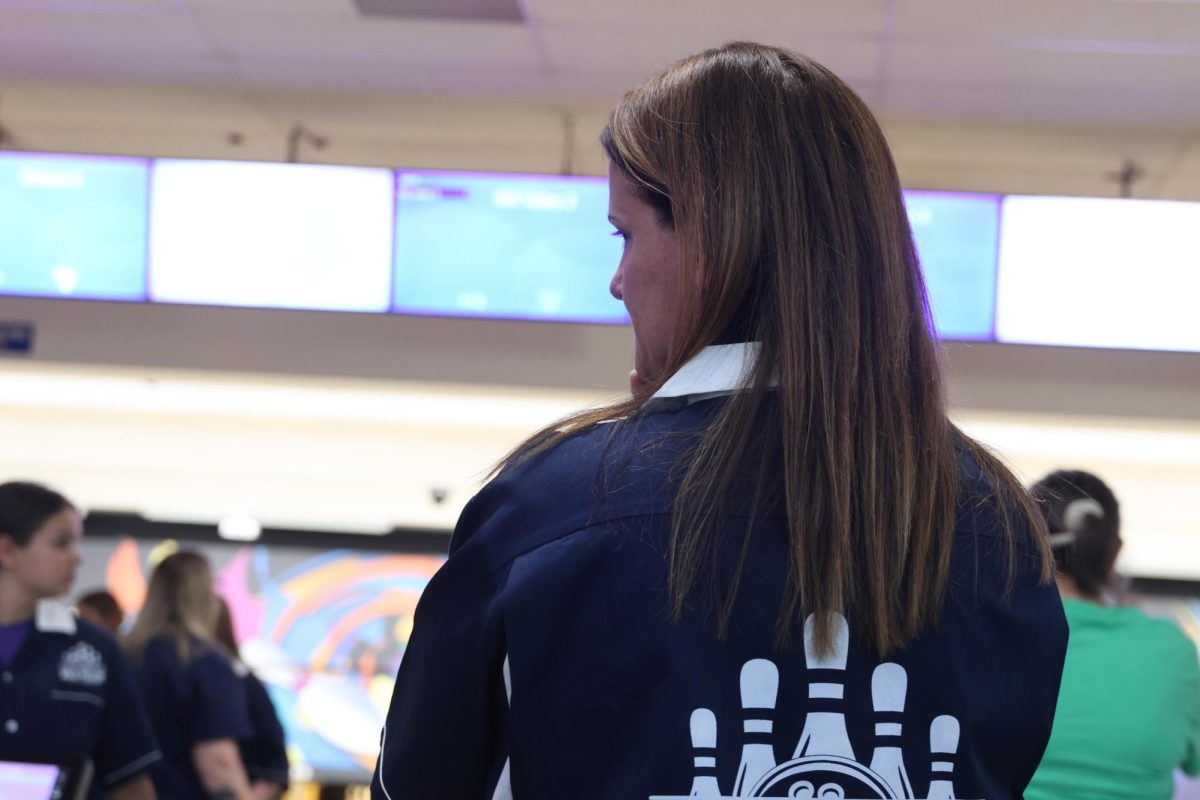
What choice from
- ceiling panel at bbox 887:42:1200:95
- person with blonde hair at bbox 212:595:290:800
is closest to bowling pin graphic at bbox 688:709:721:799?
ceiling panel at bbox 887:42:1200:95

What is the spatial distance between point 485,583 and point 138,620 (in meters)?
3.35

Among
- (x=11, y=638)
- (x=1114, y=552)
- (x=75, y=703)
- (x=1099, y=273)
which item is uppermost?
(x=1099, y=273)

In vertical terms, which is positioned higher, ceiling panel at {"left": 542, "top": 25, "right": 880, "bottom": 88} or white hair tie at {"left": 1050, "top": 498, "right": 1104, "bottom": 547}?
ceiling panel at {"left": 542, "top": 25, "right": 880, "bottom": 88}

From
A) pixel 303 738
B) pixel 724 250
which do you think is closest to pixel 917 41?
pixel 724 250

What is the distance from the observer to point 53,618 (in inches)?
104

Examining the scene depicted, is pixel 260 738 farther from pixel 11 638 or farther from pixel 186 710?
pixel 11 638

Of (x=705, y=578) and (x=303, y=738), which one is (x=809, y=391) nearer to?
(x=705, y=578)

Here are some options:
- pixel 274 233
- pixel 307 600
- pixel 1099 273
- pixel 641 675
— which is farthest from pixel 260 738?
pixel 641 675

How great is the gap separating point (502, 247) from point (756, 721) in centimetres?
284

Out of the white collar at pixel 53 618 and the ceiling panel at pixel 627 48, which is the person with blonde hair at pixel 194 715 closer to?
the white collar at pixel 53 618

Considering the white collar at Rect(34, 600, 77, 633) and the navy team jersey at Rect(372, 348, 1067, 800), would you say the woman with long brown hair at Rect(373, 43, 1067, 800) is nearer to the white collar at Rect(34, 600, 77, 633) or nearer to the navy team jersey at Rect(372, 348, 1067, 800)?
the navy team jersey at Rect(372, 348, 1067, 800)

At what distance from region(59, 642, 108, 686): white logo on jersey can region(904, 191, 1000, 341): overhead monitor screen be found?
223 cm

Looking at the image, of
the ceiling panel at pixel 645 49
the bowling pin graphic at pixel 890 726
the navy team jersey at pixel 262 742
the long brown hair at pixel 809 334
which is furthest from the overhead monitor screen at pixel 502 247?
the bowling pin graphic at pixel 890 726

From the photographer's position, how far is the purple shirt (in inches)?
101
